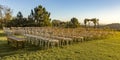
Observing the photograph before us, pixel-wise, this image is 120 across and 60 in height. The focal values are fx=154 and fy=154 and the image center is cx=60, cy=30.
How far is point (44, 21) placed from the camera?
76.9 feet

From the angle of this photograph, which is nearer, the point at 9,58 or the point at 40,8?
the point at 9,58

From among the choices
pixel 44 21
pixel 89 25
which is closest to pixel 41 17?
pixel 44 21

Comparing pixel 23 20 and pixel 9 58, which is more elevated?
pixel 23 20

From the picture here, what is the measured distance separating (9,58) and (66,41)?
4.11 meters

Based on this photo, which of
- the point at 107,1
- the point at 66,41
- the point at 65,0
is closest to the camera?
the point at 66,41

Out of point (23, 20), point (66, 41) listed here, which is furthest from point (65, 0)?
point (66, 41)

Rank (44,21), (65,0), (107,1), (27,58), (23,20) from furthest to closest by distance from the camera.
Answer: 1. (23,20)
2. (44,21)
3. (65,0)
4. (107,1)
5. (27,58)

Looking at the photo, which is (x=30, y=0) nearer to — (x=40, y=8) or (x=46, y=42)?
(x=40, y=8)

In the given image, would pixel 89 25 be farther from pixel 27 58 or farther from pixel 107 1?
pixel 27 58

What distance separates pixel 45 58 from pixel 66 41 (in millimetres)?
3520

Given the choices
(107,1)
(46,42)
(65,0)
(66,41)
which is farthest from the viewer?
(65,0)

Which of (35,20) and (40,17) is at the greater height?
(40,17)

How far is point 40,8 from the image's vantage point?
2366 centimetres

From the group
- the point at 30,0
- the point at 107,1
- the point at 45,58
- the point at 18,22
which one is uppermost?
the point at 30,0
